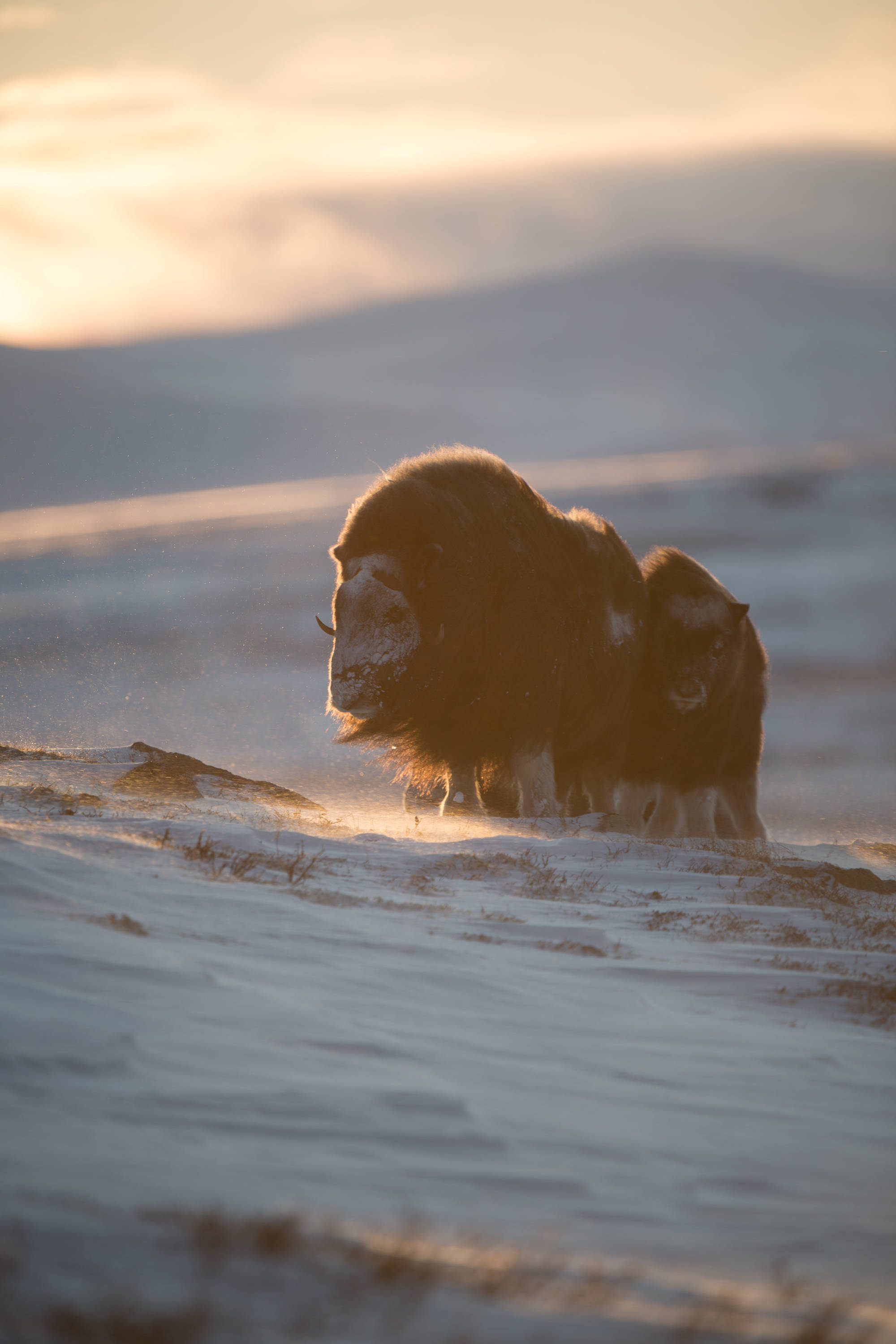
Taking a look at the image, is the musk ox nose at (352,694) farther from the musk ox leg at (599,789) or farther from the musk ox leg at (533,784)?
the musk ox leg at (599,789)

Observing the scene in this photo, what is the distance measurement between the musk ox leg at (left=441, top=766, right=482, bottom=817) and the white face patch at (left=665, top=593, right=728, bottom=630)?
10.8ft

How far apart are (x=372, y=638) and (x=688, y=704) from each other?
14.8 feet

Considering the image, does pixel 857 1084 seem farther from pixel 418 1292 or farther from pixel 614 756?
pixel 614 756

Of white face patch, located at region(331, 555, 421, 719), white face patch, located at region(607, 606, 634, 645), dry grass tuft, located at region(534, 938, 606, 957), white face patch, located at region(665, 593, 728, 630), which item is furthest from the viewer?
white face patch, located at region(665, 593, 728, 630)

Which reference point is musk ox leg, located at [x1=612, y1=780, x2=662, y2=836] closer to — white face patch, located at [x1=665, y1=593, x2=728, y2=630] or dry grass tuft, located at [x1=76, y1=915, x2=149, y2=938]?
white face patch, located at [x1=665, y1=593, x2=728, y2=630]

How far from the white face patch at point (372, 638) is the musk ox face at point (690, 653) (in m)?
3.91

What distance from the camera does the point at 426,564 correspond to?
8539 millimetres

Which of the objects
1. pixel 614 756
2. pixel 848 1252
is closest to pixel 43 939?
pixel 848 1252

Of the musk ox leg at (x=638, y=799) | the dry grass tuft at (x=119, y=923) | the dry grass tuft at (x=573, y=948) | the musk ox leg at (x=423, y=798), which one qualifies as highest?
the musk ox leg at (x=638, y=799)

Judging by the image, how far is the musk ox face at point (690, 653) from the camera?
11.2 metres

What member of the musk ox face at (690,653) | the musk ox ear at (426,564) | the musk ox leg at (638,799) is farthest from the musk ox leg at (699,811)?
the musk ox ear at (426,564)

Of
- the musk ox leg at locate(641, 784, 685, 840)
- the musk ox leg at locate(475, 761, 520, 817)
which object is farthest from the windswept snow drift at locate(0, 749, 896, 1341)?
the musk ox leg at locate(641, 784, 685, 840)

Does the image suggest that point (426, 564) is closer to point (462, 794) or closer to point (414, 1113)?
point (462, 794)

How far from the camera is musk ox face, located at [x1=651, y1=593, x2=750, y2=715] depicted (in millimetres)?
11234
